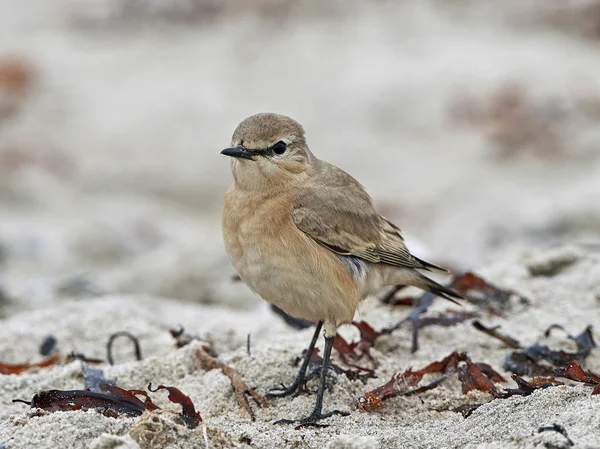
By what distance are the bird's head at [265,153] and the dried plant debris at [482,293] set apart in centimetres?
168

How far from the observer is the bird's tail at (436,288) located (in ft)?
18.8

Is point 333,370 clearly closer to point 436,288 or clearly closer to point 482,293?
point 436,288

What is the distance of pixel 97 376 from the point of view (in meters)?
5.02

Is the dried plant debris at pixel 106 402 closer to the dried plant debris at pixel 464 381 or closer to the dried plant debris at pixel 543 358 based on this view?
the dried plant debris at pixel 464 381

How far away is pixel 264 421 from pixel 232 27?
1177 centimetres

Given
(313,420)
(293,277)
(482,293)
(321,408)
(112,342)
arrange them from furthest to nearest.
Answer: (482,293) < (112,342) < (293,277) < (321,408) < (313,420)

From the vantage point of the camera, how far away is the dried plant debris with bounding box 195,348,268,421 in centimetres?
478

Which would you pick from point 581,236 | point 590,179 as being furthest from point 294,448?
point 590,179

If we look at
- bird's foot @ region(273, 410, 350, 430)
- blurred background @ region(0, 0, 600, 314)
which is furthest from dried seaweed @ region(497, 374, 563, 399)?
blurred background @ region(0, 0, 600, 314)

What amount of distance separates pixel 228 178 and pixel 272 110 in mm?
1495

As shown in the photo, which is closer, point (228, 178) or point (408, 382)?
point (408, 382)

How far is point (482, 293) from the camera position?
6645mm

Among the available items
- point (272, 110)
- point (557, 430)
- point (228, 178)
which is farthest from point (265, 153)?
point (272, 110)

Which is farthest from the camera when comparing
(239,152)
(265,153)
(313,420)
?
(265,153)
